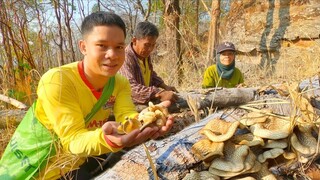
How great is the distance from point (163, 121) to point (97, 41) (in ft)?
1.64

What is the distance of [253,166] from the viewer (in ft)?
4.43

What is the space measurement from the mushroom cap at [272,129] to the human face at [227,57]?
2499mm

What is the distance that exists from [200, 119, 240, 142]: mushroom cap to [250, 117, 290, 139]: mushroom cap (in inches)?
4.7

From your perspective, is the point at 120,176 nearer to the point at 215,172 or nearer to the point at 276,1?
the point at 215,172

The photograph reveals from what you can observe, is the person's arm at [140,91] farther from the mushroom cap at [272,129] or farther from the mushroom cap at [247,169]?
the mushroom cap at [247,169]

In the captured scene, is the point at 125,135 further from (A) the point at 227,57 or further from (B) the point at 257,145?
(A) the point at 227,57

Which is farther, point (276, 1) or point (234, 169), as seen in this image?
point (276, 1)

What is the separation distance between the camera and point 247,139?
1479 millimetres

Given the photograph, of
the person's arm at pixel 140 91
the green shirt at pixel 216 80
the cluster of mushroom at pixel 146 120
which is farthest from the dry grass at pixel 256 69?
the cluster of mushroom at pixel 146 120

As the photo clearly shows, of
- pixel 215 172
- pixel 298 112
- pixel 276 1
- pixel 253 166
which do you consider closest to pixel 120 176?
pixel 215 172

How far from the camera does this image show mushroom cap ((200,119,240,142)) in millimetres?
1391

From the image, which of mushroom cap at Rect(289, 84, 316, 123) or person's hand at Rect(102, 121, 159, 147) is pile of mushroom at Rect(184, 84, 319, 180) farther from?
person's hand at Rect(102, 121, 159, 147)

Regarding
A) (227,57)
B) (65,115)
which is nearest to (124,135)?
(65,115)

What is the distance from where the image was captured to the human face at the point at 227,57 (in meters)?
4.02
